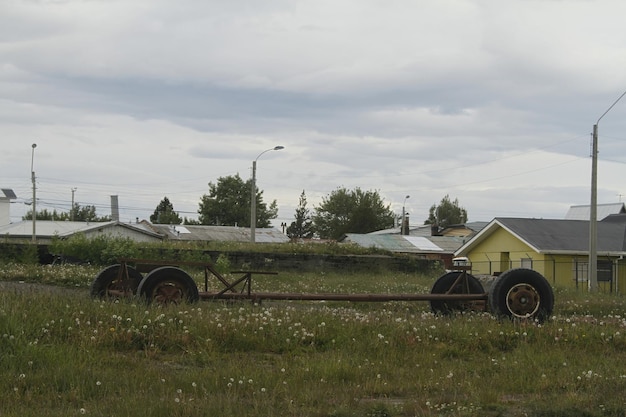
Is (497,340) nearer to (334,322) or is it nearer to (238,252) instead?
(334,322)

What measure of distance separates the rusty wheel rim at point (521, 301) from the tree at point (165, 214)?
104m

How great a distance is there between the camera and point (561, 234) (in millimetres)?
41562

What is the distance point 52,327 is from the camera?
837 cm

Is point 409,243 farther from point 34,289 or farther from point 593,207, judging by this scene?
point 34,289

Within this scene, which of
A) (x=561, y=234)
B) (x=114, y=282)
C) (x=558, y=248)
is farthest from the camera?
(x=561, y=234)

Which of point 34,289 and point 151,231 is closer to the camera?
point 34,289

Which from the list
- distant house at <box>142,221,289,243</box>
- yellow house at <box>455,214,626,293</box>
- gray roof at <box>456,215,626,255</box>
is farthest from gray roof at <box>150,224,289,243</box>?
gray roof at <box>456,215,626,255</box>

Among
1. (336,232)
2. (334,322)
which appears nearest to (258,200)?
(336,232)

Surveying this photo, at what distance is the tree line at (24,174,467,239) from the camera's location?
103750mm

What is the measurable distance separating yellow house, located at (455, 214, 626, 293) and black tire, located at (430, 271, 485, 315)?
24947 millimetres

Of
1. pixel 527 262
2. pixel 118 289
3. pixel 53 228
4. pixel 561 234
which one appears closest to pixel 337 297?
pixel 118 289

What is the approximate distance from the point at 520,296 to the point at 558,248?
29189 mm

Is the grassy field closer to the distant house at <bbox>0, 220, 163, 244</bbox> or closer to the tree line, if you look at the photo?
the distant house at <bbox>0, 220, 163, 244</bbox>

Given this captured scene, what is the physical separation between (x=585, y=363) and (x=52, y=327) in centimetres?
598
